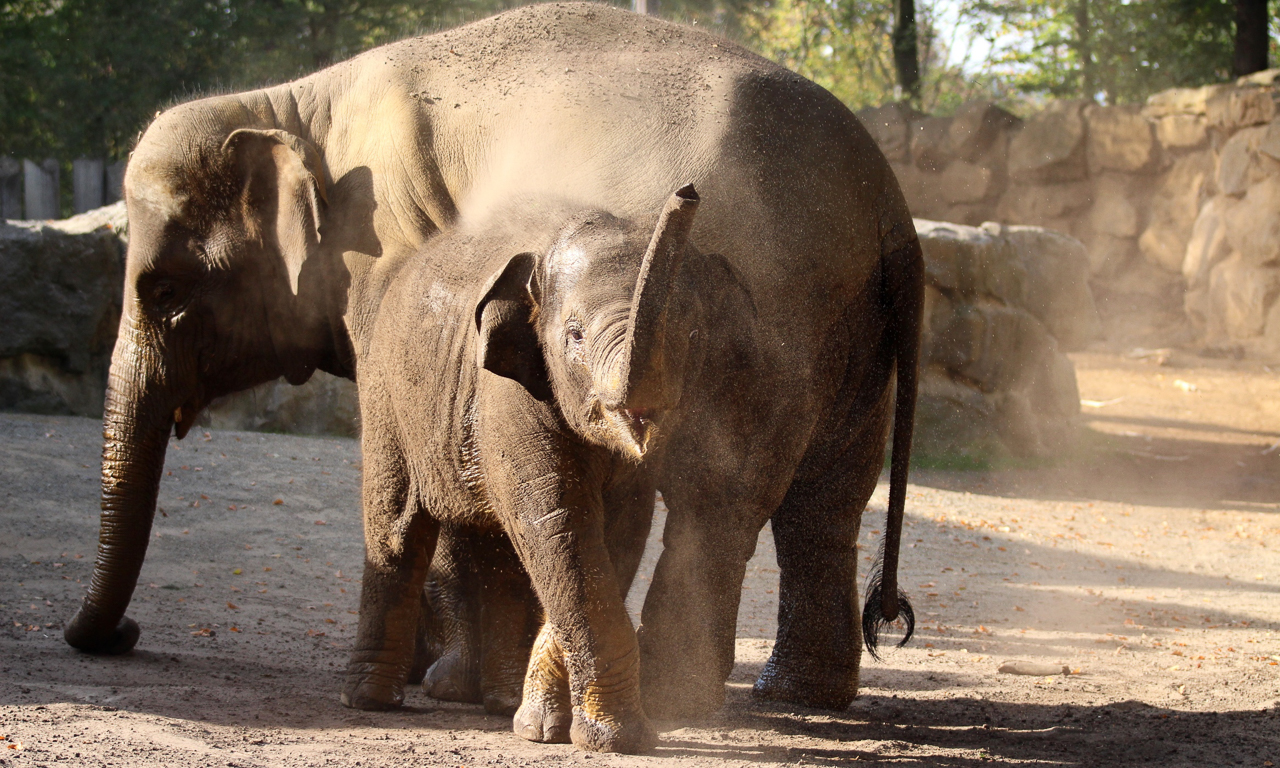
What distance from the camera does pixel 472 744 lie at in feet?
10.8

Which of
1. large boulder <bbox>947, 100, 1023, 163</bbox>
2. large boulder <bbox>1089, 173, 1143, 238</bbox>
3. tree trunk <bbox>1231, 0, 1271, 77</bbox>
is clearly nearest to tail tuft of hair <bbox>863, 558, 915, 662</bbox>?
large boulder <bbox>947, 100, 1023, 163</bbox>

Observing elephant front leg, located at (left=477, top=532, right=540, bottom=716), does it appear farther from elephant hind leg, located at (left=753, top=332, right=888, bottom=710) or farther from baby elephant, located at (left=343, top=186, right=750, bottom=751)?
elephant hind leg, located at (left=753, top=332, right=888, bottom=710)

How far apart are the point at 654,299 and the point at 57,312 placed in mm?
7331

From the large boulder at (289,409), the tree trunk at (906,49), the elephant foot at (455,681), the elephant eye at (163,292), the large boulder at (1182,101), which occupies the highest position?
the tree trunk at (906,49)

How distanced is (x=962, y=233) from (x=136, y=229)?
759cm

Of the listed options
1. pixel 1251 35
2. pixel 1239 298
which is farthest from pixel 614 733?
pixel 1251 35

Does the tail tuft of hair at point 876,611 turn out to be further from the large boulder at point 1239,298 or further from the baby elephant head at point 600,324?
the large boulder at point 1239,298

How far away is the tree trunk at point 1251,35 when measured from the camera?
1672 cm

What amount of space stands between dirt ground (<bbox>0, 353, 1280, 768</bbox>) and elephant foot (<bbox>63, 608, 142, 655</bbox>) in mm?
55

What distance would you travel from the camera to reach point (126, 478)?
4473mm

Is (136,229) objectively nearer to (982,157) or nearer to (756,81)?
(756,81)

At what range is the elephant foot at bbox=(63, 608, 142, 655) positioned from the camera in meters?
4.25

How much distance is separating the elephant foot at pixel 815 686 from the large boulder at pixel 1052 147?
48.9 feet

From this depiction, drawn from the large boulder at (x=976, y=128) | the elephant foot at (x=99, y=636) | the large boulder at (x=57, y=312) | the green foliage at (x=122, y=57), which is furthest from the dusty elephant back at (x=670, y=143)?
the large boulder at (x=976, y=128)
